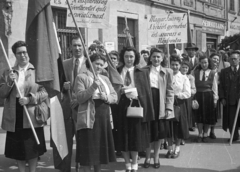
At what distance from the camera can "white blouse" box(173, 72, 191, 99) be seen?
251 inches

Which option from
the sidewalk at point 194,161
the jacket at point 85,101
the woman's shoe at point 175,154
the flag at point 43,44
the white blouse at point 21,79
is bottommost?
the sidewalk at point 194,161

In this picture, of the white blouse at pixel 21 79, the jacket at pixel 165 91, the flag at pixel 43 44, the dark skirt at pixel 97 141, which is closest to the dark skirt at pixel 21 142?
the white blouse at pixel 21 79

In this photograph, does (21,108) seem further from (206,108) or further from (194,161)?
(206,108)

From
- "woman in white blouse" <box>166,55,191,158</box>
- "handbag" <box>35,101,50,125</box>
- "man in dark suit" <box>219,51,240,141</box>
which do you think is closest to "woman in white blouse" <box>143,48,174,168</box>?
"woman in white blouse" <box>166,55,191,158</box>

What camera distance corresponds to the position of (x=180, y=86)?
21.0 ft

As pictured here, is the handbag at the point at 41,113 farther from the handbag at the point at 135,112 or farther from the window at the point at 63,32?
the window at the point at 63,32

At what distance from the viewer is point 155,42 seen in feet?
26.3

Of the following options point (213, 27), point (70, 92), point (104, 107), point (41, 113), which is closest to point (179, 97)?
point (70, 92)

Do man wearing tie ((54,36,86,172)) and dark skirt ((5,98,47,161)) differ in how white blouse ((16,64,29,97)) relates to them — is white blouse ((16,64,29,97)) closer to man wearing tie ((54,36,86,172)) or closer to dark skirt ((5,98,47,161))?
dark skirt ((5,98,47,161))

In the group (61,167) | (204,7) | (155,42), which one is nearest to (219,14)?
(204,7)

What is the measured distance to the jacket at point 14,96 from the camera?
424 cm

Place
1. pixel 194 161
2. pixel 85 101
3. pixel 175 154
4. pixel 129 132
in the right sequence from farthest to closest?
pixel 175 154
pixel 194 161
pixel 129 132
pixel 85 101

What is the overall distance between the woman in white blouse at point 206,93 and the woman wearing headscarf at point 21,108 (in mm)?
4211

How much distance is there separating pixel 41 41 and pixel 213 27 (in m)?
21.6
